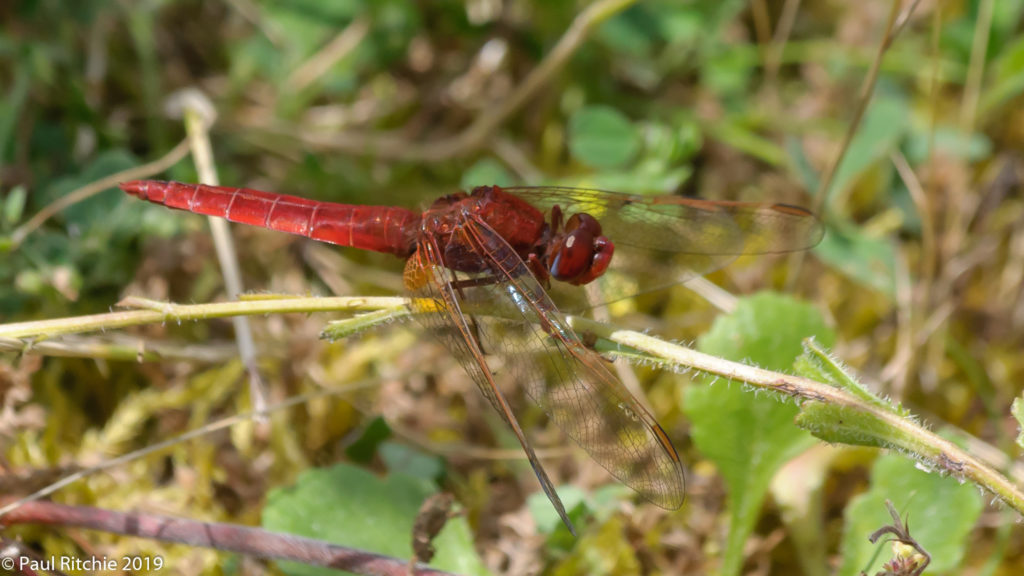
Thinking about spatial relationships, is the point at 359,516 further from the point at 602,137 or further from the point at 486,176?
the point at 602,137

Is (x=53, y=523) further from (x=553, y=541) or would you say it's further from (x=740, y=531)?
(x=740, y=531)

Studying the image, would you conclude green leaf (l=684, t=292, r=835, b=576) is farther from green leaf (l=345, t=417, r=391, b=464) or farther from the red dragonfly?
green leaf (l=345, t=417, r=391, b=464)

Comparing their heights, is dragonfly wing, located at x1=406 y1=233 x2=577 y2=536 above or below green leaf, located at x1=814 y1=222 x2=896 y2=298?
below

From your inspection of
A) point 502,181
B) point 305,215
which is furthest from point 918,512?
point 305,215

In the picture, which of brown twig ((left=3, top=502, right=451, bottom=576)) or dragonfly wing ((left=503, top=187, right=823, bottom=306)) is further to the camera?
dragonfly wing ((left=503, top=187, right=823, bottom=306))

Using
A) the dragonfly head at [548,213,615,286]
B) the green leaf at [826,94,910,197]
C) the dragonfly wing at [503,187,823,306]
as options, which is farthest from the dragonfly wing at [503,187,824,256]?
the green leaf at [826,94,910,197]

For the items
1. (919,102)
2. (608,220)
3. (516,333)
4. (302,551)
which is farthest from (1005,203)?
(302,551)

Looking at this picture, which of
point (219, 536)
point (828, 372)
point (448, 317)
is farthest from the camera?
point (448, 317)

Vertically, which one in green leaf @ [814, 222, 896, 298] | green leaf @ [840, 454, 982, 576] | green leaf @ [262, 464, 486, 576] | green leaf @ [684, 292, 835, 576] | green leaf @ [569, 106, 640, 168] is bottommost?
green leaf @ [840, 454, 982, 576]
